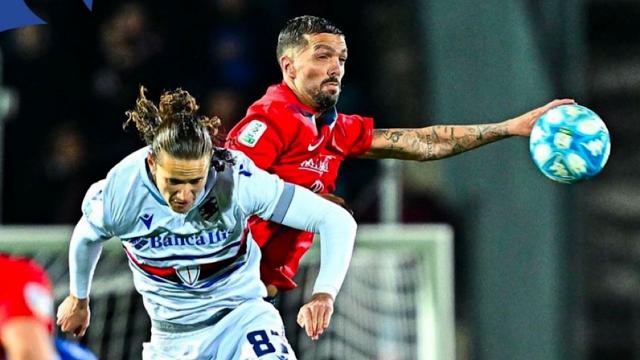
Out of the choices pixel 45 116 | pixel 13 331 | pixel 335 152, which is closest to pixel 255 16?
pixel 45 116

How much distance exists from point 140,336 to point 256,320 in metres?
3.03

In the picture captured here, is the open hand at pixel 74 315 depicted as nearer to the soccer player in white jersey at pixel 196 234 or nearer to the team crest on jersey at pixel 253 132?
the soccer player in white jersey at pixel 196 234

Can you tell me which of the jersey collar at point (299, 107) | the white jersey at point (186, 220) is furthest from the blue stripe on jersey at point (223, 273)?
the jersey collar at point (299, 107)

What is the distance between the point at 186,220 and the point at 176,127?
1.06 feet

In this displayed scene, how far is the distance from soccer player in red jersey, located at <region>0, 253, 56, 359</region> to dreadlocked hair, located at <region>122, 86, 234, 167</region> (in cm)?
74

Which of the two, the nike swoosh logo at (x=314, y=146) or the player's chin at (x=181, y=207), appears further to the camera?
the nike swoosh logo at (x=314, y=146)

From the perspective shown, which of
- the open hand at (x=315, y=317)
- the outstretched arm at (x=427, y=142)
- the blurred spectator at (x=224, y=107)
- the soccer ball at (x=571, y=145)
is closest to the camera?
the open hand at (x=315, y=317)

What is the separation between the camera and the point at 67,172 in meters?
9.38

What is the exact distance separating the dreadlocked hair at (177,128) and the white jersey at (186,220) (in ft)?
0.39

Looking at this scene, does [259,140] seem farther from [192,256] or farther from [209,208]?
[192,256]

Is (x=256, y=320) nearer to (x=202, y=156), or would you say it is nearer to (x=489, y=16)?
(x=202, y=156)

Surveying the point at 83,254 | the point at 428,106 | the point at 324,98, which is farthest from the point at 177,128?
the point at 428,106

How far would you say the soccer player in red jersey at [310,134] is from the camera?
202 inches

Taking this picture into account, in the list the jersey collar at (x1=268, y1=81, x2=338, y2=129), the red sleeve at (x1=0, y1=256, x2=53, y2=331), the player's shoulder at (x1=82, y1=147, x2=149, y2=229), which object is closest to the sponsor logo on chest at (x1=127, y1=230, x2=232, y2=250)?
the player's shoulder at (x1=82, y1=147, x2=149, y2=229)
